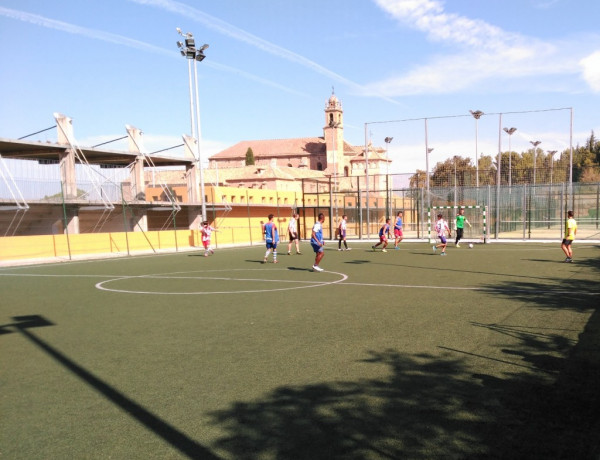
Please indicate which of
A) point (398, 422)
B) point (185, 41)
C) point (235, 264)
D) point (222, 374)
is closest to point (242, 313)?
point (222, 374)

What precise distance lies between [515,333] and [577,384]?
7.39ft

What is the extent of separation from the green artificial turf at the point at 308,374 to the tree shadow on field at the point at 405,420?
19 mm

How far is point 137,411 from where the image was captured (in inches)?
193

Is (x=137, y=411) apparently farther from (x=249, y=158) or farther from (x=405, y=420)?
(x=249, y=158)

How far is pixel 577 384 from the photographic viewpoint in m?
5.13

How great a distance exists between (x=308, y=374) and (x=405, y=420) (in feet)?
5.29

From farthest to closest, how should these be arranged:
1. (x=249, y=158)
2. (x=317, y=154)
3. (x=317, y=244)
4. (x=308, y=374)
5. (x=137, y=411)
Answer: (x=317, y=154) → (x=249, y=158) → (x=317, y=244) → (x=308, y=374) → (x=137, y=411)

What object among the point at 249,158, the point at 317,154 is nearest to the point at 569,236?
the point at 249,158

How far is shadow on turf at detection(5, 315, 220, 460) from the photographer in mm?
4051

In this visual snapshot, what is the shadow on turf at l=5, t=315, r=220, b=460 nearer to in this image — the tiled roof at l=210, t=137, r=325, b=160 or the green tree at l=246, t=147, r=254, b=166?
the green tree at l=246, t=147, r=254, b=166

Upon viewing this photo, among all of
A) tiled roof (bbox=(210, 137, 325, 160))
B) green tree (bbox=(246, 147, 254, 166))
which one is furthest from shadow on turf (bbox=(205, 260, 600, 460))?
tiled roof (bbox=(210, 137, 325, 160))

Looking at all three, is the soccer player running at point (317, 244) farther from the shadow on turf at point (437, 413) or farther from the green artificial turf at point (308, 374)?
the shadow on turf at point (437, 413)

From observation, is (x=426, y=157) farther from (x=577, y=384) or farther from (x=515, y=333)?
(x=577, y=384)

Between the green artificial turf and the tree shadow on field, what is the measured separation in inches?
0.7
